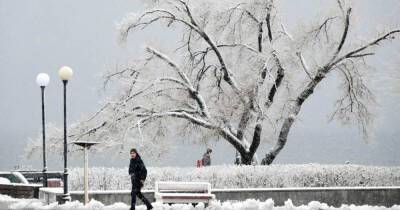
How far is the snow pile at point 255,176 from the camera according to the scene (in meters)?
26.2

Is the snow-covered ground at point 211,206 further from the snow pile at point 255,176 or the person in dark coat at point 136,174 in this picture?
the snow pile at point 255,176

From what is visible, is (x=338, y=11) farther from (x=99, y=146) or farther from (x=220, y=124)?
(x=99, y=146)

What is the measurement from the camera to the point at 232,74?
33.2 meters

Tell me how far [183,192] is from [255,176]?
5212 mm

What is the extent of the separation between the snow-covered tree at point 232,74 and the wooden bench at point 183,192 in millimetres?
8292

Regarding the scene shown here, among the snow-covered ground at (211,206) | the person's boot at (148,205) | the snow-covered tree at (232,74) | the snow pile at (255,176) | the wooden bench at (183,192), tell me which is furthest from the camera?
the snow-covered tree at (232,74)

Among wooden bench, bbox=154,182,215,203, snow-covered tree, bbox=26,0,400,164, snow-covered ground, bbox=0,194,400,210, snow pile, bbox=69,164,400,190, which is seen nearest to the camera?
snow-covered ground, bbox=0,194,400,210

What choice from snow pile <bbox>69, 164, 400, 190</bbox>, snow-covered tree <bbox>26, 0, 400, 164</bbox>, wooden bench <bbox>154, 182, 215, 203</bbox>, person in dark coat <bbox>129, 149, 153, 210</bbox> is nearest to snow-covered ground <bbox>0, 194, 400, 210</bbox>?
wooden bench <bbox>154, 182, 215, 203</bbox>

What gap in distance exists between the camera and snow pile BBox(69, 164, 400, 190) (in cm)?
2617

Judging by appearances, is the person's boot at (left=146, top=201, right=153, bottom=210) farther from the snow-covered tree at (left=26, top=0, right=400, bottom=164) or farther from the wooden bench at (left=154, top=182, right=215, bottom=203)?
the snow-covered tree at (left=26, top=0, right=400, bottom=164)

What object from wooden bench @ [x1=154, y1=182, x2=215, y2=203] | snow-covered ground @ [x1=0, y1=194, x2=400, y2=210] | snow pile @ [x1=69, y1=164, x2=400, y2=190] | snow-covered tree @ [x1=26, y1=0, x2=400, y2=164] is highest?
snow-covered tree @ [x1=26, y1=0, x2=400, y2=164]

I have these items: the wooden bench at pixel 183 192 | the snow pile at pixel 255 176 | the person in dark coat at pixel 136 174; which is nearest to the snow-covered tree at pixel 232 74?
Answer: the snow pile at pixel 255 176

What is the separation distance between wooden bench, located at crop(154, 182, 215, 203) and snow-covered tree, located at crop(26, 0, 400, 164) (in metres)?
8.29

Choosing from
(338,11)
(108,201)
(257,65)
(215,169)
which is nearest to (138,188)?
(108,201)
